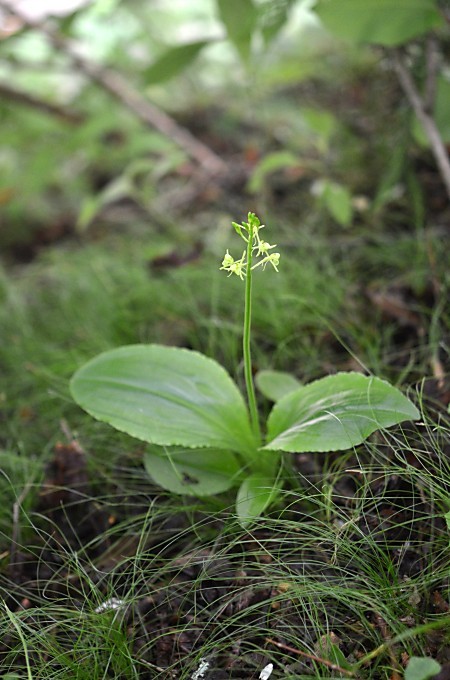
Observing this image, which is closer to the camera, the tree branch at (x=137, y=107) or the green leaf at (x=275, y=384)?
the green leaf at (x=275, y=384)

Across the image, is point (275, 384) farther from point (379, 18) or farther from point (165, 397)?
point (379, 18)

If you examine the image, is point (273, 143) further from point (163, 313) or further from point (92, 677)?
point (92, 677)

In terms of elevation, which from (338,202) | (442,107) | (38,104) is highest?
(38,104)

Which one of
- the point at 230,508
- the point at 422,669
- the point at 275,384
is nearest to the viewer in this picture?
the point at 422,669

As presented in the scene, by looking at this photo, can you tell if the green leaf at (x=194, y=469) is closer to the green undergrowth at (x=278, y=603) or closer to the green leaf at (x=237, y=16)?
the green undergrowth at (x=278, y=603)

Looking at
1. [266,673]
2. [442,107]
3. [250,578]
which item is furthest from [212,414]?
[442,107]

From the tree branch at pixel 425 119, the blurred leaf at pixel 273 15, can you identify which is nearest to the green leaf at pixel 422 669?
the tree branch at pixel 425 119

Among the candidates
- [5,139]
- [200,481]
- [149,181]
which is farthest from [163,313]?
[5,139]
